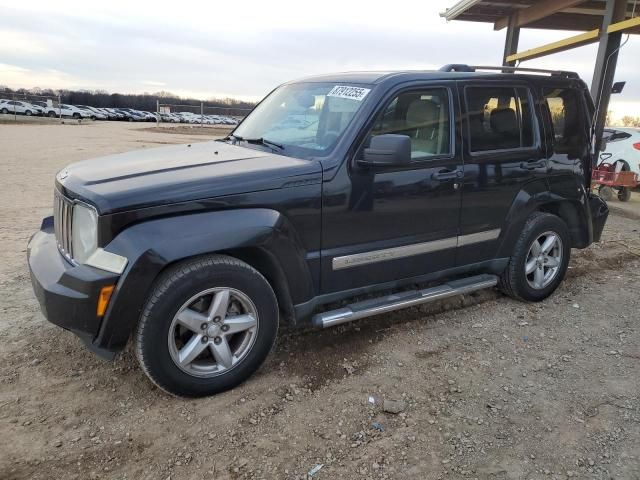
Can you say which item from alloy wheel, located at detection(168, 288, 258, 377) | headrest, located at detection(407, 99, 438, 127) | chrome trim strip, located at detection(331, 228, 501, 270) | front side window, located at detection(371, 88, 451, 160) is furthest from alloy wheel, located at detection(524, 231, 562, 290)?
alloy wheel, located at detection(168, 288, 258, 377)

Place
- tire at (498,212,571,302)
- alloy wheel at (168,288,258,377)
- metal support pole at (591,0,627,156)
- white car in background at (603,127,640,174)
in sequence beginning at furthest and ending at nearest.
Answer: white car in background at (603,127,640,174), metal support pole at (591,0,627,156), tire at (498,212,571,302), alloy wheel at (168,288,258,377)

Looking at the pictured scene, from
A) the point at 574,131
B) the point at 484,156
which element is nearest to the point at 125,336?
the point at 484,156

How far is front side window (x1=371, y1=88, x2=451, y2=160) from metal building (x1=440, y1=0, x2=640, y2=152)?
6031 mm

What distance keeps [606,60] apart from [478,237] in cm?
689

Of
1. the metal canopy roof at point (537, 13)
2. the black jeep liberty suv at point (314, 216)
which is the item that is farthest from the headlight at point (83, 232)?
the metal canopy roof at point (537, 13)

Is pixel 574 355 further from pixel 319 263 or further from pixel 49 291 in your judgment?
pixel 49 291

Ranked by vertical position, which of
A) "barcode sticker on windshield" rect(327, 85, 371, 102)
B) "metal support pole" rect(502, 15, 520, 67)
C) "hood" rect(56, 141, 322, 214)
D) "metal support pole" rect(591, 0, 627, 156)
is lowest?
"hood" rect(56, 141, 322, 214)

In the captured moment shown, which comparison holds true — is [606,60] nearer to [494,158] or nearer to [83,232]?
[494,158]

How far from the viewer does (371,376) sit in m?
3.29

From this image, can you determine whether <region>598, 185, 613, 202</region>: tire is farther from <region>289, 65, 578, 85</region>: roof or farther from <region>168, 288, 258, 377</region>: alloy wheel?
<region>168, 288, 258, 377</region>: alloy wheel

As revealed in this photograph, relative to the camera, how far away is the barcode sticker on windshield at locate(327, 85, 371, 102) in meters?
3.48

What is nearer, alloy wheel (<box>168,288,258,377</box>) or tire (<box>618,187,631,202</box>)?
alloy wheel (<box>168,288,258,377</box>)

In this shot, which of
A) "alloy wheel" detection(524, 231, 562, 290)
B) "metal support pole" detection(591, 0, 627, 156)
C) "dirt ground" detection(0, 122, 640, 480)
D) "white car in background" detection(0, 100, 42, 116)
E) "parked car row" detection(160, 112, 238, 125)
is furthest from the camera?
"parked car row" detection(160, 112, 238, 125)

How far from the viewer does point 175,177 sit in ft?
9.48
